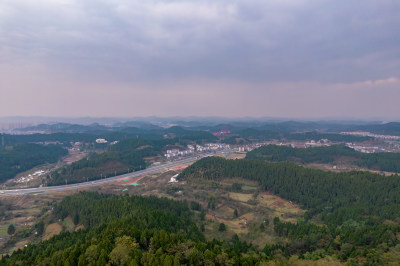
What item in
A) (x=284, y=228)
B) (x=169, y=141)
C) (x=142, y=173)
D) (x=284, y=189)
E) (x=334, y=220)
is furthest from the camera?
(x=169, y=141)

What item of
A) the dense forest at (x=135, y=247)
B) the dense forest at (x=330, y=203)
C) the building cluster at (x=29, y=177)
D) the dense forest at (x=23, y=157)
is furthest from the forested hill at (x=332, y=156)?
the dense forest at (x=23, y=157)

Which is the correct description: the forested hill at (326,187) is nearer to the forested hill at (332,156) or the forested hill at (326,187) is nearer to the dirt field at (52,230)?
the forested hill at (332,156)

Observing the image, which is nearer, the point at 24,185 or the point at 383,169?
the point at 24,185

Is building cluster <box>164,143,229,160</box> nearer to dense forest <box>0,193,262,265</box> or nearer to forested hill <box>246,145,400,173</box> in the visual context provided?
forested hill <box>246,145,400,173</box>

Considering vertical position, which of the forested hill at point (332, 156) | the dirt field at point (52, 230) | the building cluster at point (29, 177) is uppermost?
the forested hill at point (332, 156)

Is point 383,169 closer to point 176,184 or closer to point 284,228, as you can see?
point 284,228

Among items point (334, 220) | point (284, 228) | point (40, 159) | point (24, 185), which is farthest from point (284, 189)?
point (40, 159)
